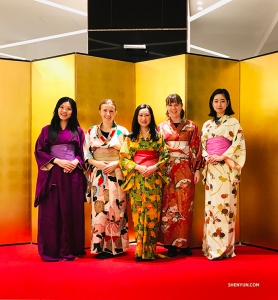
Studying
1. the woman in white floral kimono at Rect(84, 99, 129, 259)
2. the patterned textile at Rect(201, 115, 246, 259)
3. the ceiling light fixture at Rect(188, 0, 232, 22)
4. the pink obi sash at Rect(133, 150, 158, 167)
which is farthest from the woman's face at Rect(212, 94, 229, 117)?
the ceiling light fixture at Rect(188, 0, 232, 22)

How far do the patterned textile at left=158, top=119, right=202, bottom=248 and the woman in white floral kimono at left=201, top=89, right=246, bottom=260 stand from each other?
0.51 ft

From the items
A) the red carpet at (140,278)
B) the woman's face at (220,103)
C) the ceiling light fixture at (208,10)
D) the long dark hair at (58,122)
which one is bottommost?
the red carpet at (140,278)

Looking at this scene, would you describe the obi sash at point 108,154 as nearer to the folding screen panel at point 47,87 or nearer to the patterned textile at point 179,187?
the patterned textile at point 179,187

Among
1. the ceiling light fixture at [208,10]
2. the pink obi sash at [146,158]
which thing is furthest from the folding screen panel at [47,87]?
the ceiling light fixture at [208,10]

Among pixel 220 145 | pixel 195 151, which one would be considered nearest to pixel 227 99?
pixel 220 145

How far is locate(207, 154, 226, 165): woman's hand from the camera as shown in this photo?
3818 millimetres

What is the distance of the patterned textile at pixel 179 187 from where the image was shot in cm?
391

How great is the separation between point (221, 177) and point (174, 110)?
838 millimetres

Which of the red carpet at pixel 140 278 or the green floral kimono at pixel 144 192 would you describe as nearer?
the red carpet at pixel 140 278

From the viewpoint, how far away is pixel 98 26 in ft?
17.5

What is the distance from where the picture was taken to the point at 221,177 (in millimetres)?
3832

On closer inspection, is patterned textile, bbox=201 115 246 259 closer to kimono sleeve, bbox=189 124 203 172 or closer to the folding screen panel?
kimono sleeve, bbox=189 124 203 172

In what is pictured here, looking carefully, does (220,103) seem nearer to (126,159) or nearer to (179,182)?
(179,182)

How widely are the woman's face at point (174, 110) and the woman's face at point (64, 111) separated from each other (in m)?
1.04
